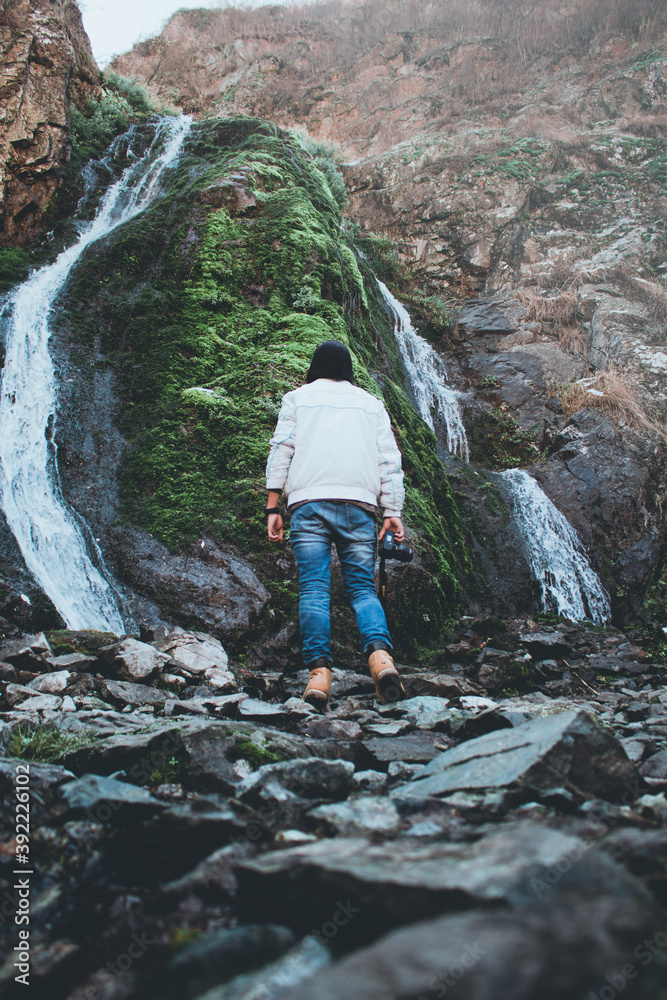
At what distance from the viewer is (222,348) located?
727 centimetres

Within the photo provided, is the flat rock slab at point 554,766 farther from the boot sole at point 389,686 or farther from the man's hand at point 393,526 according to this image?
the man's hand at point 393,526

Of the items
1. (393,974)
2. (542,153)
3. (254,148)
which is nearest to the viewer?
(393,974)

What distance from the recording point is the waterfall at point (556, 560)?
912cm

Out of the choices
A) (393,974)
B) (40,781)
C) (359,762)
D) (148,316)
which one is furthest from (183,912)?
(148,316)

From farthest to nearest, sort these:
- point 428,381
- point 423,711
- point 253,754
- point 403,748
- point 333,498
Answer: point 428,381 → point 333,498 → point 423,711 → point 403,748 → point 253,754

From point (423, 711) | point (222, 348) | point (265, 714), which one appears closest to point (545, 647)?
point (423, 711)

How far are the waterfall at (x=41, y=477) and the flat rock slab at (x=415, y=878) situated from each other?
4.40 m

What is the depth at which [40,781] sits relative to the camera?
5.82 ft

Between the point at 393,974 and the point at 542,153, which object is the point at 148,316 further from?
the point at 542,153

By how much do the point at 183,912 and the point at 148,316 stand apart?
7.71 m

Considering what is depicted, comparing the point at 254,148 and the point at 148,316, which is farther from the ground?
the point at 254,148

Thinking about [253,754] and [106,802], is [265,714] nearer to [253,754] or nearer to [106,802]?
[253,754]

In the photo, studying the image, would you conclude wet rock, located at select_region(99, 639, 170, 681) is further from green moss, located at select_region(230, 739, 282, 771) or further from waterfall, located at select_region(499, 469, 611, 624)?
waterfall, located at select_region(499, 469, 611, 624)

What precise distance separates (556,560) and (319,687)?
7.45m
